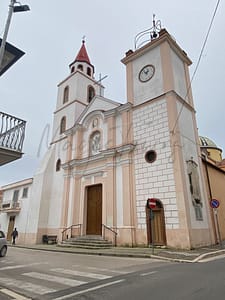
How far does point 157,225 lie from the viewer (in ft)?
41.6

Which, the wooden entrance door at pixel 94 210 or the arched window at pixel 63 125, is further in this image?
the arched window at pixel 63 125

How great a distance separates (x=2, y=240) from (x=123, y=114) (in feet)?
35.5

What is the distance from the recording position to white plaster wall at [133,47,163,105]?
50.3 ft

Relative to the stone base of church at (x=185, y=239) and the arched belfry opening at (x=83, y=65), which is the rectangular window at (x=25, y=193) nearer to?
the arched belfry opening at (x=83, y=65)

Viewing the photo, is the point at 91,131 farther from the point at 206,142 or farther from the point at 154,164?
the point at 206,142

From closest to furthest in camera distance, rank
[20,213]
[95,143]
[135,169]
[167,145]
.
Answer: [167,145]
[135,169]
[95,143]
[20,213]

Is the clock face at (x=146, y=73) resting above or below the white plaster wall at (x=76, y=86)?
below

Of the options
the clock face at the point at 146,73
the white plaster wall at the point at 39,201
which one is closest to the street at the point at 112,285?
the white plaster wall at the point at 39,201

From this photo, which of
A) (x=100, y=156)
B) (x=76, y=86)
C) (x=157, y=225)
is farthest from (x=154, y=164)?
(x=76, y=86)

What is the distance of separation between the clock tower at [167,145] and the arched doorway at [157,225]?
0.05 meters

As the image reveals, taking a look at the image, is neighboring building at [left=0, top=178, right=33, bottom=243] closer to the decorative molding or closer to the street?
the decorative molding

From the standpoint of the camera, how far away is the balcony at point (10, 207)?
2205cm

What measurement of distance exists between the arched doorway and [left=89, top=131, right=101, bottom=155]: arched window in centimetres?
688

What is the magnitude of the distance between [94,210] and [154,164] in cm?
597
